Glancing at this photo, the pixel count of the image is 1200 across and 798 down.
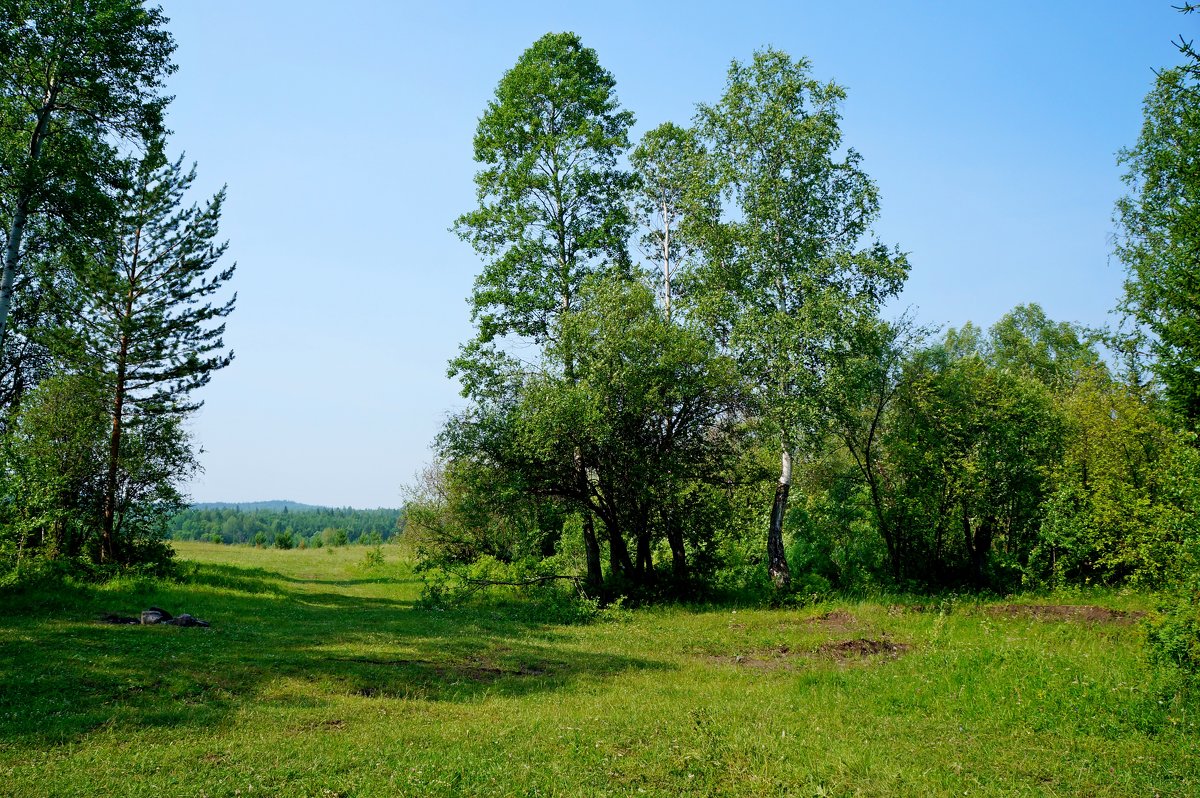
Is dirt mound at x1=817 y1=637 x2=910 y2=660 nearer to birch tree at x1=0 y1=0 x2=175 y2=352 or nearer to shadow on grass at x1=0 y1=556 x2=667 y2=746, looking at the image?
shadow on grass at x1=0 y1=556 x2=667 y2=746

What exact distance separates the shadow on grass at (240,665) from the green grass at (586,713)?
0.06 meters

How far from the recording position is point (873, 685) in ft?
37.3

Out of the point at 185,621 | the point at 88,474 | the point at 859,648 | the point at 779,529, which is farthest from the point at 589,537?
the point at 88,474

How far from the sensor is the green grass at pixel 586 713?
24.2ft

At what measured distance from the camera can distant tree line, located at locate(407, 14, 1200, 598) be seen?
21438 mm

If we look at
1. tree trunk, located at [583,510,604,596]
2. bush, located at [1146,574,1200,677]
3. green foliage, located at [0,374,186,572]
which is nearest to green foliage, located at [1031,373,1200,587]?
bush, located at [1146,574,1200,677]

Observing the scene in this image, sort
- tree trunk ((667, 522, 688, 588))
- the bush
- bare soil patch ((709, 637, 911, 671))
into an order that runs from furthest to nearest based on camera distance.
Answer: tree trunk ((667, 522, 688, 588)), bare soil patch ((709, 637, 911, 671)), the bush

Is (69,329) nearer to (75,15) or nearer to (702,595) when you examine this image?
(75,15)

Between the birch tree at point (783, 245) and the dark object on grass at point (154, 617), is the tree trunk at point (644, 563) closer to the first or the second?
the birch tree at point (783, 245)

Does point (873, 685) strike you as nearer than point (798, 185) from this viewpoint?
Yes

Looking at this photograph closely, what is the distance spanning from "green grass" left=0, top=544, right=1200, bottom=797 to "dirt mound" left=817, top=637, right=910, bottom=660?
0.77ft

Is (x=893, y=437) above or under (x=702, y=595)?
above

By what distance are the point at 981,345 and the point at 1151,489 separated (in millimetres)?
45168

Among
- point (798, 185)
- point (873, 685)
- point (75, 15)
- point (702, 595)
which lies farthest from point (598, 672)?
point (75, 15)
